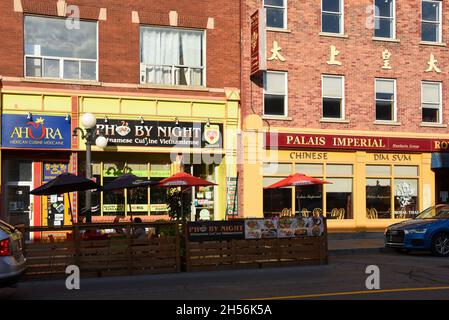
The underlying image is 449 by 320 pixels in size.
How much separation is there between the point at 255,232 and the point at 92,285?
382 cm

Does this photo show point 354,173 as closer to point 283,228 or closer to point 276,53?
point 276,53

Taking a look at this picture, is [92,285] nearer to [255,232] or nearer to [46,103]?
[255,232]

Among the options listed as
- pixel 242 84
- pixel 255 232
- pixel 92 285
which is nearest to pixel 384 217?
pixel 242 84

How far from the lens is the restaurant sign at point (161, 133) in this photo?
19.5 meters

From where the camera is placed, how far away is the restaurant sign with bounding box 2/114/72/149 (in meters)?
18.4

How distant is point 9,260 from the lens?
350 inches

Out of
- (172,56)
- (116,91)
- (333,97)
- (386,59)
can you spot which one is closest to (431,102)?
(386,59)

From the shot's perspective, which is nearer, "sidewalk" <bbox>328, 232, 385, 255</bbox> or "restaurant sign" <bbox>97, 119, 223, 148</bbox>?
"sidewalk" <bbox>328, 232, 385, 255</bbox>

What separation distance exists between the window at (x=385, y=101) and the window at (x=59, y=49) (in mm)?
10409

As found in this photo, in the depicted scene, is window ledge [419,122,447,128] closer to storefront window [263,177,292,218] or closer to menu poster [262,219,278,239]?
storefront window [263,177,292,218]

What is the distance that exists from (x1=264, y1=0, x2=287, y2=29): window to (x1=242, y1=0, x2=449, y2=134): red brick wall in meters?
0.22

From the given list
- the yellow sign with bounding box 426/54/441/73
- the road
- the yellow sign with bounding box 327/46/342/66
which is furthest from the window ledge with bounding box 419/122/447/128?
the road

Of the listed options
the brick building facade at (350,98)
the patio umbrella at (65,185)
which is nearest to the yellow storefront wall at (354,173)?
the brick building facade at (350,98)

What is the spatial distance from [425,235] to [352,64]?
26.9 ft
